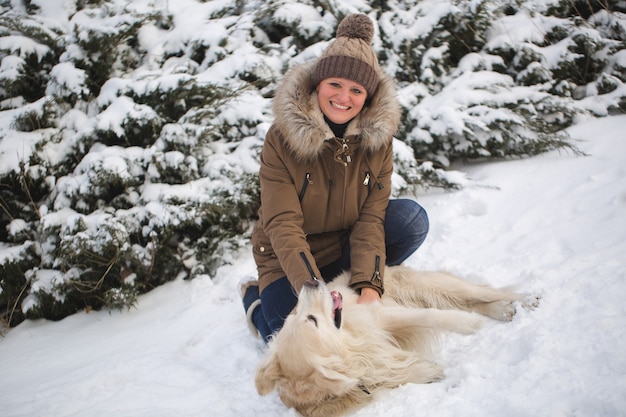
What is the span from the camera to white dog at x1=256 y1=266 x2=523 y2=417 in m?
1.76

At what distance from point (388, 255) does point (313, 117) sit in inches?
45.4

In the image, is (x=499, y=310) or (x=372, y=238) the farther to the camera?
(x=372, y=238)

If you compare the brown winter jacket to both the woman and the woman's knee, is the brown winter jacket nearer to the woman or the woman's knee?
the woman

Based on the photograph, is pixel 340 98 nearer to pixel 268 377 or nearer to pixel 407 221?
pixel 407 221

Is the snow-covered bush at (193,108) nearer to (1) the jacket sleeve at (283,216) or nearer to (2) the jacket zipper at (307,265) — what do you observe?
(1) the jacket sleeve at (283,216)

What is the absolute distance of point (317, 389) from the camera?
5.72 ft

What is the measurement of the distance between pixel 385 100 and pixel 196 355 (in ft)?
6.85

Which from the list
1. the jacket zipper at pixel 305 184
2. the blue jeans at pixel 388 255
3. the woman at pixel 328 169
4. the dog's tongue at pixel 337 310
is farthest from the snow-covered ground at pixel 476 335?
the jacket zipper at pixel 305 184

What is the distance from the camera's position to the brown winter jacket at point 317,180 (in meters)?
2.22

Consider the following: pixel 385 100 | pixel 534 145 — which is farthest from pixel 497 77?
pixel 385 100

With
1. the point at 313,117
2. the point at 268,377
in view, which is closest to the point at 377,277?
the point at 268,377

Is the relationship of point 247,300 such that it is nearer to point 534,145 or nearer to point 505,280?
point 505,280

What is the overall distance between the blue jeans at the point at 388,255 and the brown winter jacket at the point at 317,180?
4.9 inches

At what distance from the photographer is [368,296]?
86.4 inches
